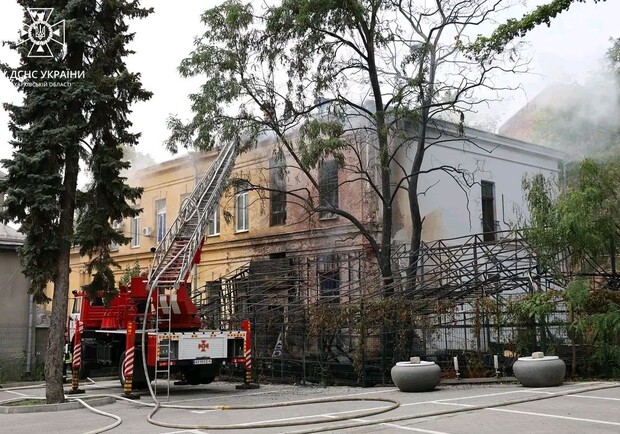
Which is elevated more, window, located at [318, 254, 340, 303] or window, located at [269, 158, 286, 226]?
window, located at [269, 158, 286, 226]

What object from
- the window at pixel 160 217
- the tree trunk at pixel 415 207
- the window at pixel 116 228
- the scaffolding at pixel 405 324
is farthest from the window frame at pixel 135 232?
the tree trunk at pixel 415 207

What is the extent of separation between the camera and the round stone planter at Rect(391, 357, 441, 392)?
1407 centimetres

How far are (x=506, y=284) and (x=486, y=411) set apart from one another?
26.6ft

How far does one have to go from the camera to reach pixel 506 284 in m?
18.5

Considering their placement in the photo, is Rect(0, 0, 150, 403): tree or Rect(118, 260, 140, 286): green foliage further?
Rect(118, 260, 140, 286): green foliage

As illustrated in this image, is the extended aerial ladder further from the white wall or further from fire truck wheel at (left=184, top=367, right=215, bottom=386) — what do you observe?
the white wall

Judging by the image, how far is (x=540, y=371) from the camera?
544 inches

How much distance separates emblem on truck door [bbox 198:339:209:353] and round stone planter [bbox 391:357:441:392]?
4762mm

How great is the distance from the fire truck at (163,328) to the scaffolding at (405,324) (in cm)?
236

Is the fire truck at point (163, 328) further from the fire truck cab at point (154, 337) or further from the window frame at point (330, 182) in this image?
the window frame at point (330, 182)

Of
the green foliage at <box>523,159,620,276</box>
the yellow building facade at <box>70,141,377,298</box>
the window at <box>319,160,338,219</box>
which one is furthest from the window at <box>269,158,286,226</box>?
the green foliage at <box>523,159,620,276</box>

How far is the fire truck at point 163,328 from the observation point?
1573 cm

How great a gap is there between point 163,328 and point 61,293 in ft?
11.0

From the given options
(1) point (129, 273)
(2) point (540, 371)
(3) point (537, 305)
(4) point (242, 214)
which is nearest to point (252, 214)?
(4) point (242, 214)
